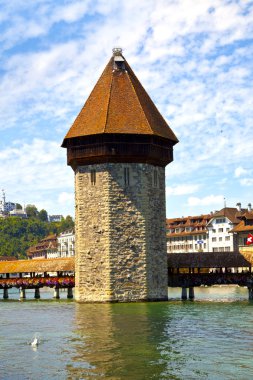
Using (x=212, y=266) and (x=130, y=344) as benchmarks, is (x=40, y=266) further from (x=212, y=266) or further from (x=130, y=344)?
(x=130, y=344)

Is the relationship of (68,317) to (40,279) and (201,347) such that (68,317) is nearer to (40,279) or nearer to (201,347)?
(201,347)

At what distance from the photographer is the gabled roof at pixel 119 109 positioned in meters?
35.3

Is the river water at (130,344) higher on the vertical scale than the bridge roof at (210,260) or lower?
lower

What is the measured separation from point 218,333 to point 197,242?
72.4 meters

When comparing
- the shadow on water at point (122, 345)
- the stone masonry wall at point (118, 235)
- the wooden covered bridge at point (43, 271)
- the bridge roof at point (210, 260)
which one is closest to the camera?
the shadow on water at point (122, 345)

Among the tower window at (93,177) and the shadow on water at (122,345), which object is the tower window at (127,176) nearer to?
the tower window at (93,177)

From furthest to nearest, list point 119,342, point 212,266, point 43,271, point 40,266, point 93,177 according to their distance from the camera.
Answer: point 40,266
point 43,271
point 212,266
point 93,177
point 119,342

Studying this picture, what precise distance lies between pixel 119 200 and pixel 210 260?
7265 mm

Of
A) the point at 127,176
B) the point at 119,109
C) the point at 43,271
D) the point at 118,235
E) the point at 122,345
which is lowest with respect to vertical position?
the point at 122,345

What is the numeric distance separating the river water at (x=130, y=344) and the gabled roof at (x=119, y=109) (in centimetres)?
957

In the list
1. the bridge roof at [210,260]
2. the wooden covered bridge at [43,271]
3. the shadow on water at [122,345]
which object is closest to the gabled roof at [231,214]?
the wooden covered bridge at [43,271]

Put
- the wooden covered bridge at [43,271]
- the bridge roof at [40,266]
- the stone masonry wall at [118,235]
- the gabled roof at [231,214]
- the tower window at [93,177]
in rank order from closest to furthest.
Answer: the stone masonry wall at [118,235]
the tower window at [93,177]
the wooden covered bridge at [43,271]
the bridge roof at [40,266]
the gabled roof at [231,214]

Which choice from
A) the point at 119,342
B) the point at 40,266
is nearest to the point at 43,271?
the point at 40,266

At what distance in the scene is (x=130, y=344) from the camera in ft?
63.9
